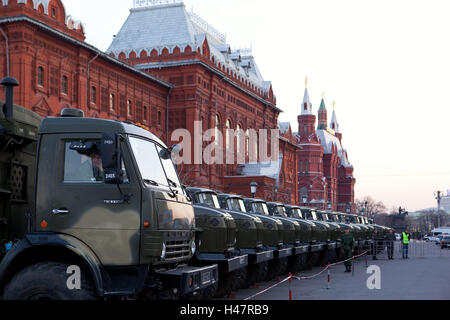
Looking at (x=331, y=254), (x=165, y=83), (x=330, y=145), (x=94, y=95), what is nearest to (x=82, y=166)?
(x=331, y=254)

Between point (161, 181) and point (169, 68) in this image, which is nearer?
point (161, 181)

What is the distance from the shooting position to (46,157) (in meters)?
8.03

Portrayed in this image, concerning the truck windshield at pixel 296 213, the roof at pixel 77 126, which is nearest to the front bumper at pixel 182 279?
the roof at pixel 77 126

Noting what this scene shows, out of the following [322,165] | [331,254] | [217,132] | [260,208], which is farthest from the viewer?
[322,165]

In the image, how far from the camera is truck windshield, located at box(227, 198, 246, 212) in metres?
17.9

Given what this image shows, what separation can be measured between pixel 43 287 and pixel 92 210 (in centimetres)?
101

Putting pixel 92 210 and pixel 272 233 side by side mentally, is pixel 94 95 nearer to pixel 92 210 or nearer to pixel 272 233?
pixel 272 233

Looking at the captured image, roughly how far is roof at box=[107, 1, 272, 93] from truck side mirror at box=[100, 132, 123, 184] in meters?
50.2

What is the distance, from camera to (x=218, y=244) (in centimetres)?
1370

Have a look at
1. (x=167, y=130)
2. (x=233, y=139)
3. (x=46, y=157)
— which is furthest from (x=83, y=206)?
(x=233, y=139)

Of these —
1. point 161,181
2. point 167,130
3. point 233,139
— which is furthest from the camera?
point 233,139
